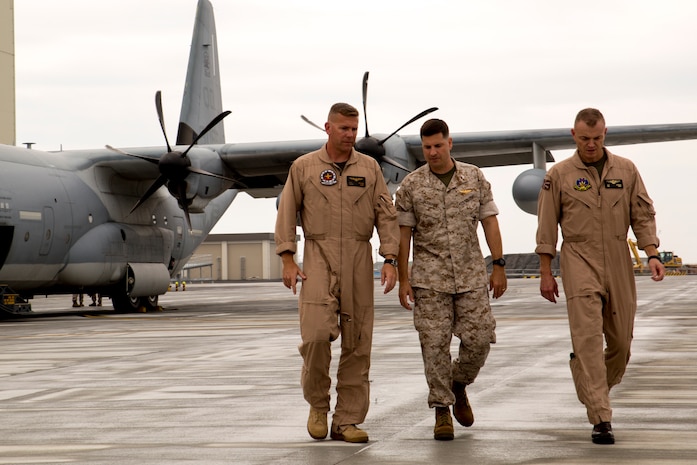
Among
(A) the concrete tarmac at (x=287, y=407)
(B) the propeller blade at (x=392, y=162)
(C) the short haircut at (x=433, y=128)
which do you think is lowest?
(A) the concrete tarmac at (x=287, y=407)

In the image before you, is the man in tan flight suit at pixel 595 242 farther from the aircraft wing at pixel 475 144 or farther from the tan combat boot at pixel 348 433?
the aircraft wing at pixel 475 144

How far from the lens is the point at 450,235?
20.6ft

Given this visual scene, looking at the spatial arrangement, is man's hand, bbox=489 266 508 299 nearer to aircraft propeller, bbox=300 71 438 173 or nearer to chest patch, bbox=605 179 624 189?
chest patch, bbox=605 179 624 189

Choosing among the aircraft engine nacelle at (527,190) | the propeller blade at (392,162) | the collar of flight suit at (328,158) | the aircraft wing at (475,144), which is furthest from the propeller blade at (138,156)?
the collar of flight suit at (328,158)

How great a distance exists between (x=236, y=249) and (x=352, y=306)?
94638mm

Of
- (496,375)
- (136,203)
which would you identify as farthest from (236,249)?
(496,375)

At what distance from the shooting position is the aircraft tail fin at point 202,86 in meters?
30.2

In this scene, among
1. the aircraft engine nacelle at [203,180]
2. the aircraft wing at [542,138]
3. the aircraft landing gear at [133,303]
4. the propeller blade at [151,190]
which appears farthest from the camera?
the aircraft landing gear at [133,303]

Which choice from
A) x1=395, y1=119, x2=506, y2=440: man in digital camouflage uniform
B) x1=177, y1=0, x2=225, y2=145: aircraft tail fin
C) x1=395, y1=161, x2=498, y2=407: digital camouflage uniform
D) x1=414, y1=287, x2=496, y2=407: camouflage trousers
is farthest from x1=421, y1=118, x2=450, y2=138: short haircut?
x1=177, y1=0, x2=225, y2=145: aircraft tail fin

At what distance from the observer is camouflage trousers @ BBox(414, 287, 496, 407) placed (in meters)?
6.18

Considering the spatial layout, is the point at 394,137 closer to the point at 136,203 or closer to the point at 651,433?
the point at 136,203

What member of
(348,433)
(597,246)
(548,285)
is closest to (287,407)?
(348,433)

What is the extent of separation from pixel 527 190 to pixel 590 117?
17.3m

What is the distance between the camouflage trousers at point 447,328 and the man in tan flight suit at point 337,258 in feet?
0.93
